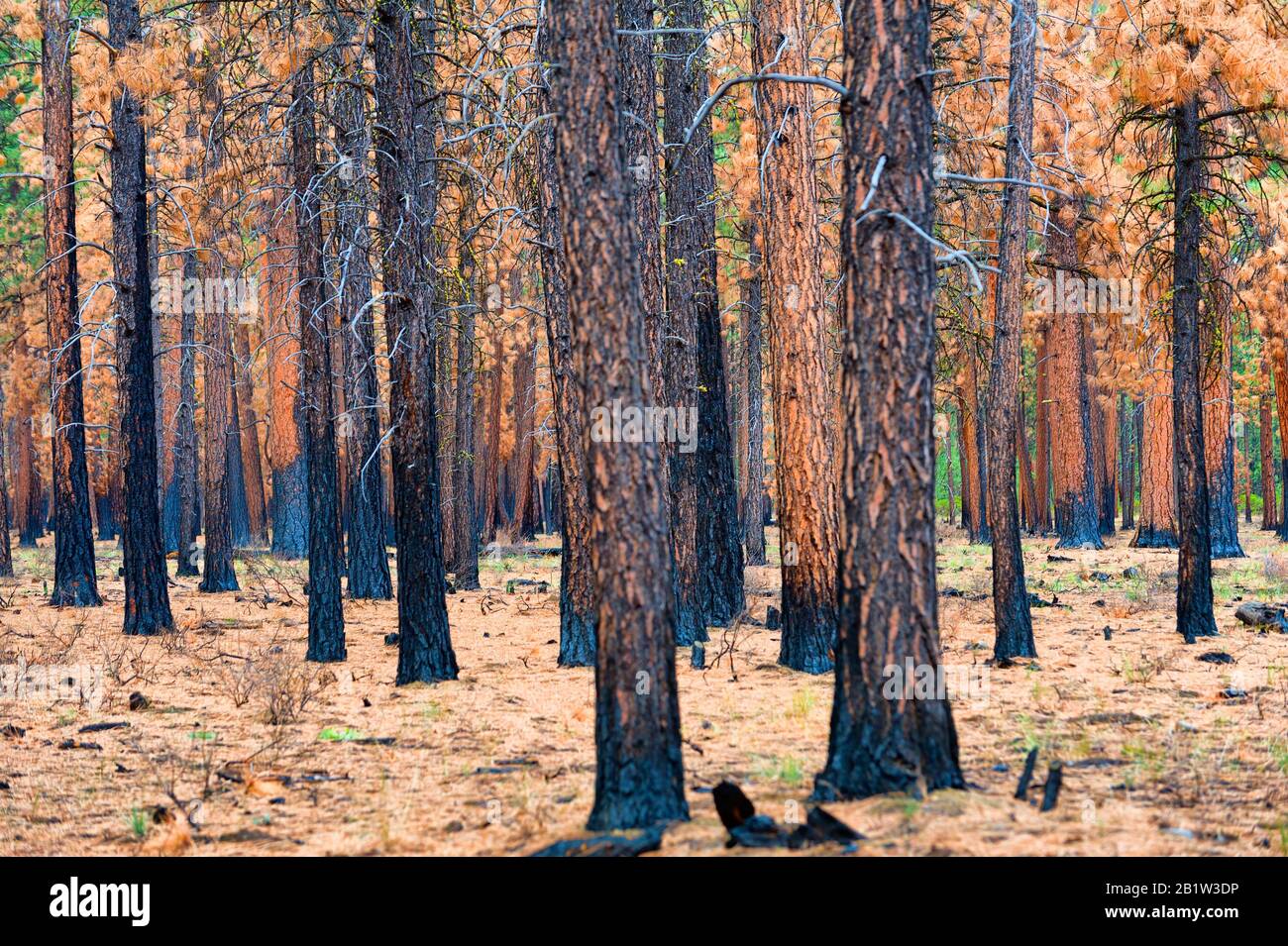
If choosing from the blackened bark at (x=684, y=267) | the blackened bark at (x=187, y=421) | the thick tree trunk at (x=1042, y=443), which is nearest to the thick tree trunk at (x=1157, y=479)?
the thick tree trunk at (x=1042, y=443)

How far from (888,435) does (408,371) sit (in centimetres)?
597

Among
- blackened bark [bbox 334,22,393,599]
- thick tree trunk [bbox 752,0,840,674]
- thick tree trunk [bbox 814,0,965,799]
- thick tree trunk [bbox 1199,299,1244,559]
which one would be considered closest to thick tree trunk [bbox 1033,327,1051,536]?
thick tree trunk [bbox 1199,299,1244,559]

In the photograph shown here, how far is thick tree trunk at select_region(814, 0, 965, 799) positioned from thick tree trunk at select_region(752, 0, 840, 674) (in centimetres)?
509

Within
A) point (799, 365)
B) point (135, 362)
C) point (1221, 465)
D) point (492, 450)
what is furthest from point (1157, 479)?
point (135, 362)

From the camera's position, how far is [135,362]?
15094mm

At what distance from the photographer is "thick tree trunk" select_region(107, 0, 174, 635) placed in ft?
48.9

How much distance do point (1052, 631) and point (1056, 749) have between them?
659cm

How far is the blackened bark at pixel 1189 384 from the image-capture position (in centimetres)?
→ 1315

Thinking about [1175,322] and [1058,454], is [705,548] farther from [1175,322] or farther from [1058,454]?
[1058,454]

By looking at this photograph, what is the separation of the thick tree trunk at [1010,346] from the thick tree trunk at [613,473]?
20.1 feet

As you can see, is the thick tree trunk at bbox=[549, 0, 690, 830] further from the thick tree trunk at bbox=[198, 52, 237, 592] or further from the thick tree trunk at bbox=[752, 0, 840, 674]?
the thick tree trunk at bbox=[198, 52, 237, 592]

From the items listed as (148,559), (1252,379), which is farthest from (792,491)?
(1252,379)

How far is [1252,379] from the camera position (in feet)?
128

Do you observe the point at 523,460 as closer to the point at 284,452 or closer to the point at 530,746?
the point at 284,452
